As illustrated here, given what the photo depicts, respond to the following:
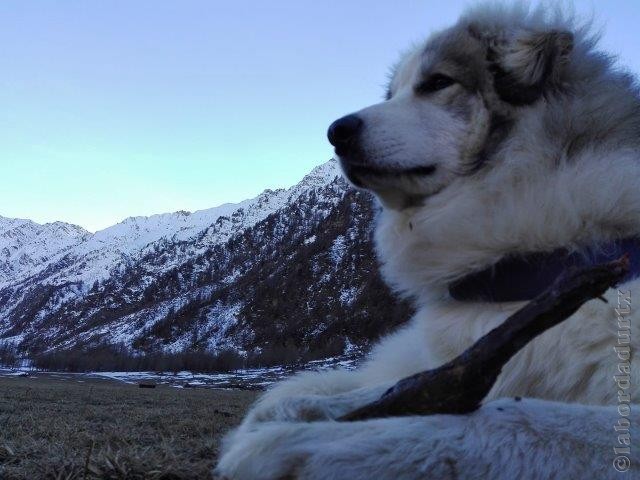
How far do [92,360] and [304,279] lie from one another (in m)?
61.9

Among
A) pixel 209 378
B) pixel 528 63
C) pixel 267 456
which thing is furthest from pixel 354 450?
pixel 209 378

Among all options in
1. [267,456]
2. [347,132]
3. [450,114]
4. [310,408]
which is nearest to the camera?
[267,456]

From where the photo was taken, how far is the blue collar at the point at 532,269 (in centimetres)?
248

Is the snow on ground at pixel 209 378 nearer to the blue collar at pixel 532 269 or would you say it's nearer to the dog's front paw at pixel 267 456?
the blue collar at pixel 532 269

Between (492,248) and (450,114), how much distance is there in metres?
0.98

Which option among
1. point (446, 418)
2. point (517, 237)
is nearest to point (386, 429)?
point (446, 418)

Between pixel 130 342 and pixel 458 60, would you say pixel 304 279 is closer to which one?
pixel 130 342

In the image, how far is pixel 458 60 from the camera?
3.57m

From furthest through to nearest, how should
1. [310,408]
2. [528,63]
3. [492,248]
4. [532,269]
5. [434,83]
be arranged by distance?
[434,83], [528,63], [492,248], [532,269], [310,408]

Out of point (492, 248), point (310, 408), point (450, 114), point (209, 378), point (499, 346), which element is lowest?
point (209, 378)

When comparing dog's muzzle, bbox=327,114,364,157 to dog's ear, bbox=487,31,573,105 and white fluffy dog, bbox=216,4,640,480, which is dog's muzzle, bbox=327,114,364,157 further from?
dog's ear, bbox=487,31,573,105

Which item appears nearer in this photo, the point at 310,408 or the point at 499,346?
the point at 499,346

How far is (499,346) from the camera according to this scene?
154 cm

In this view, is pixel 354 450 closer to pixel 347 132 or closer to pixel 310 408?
pixel 310 408
